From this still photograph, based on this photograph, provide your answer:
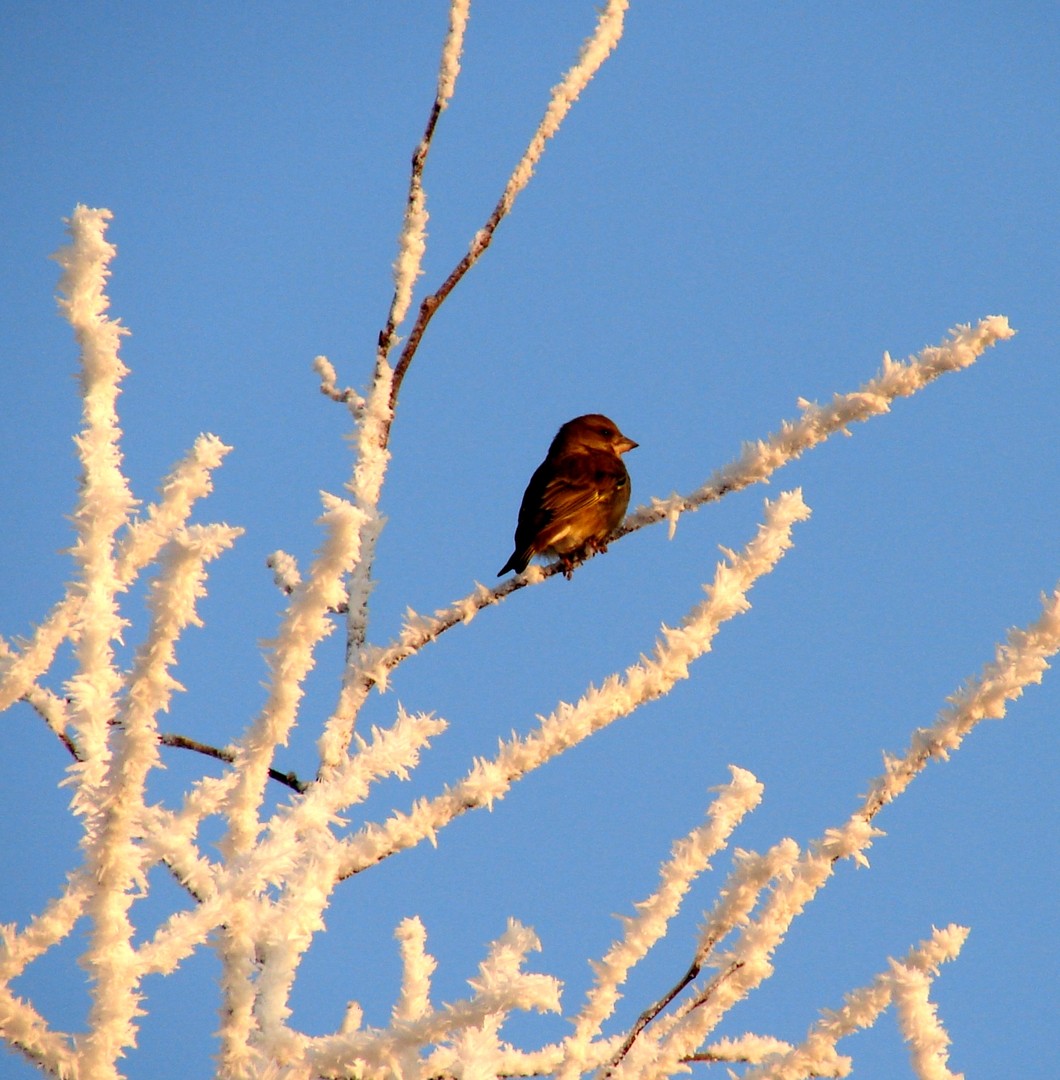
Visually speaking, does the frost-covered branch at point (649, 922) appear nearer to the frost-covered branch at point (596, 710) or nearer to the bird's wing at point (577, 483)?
the frost-covered branch at point (596, 710)

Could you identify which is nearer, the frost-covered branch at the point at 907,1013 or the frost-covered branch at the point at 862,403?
the frost-covered branch at the point at 907,1013

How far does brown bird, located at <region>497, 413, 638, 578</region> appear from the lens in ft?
25.0

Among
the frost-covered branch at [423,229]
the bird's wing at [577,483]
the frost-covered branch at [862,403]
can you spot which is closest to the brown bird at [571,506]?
the bird's wing at [577,483]

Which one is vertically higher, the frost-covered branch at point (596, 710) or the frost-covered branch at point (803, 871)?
the frost-covered branch at point (596, 710)

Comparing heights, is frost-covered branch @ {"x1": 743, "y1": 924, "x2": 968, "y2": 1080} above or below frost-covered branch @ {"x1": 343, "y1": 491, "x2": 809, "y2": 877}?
below

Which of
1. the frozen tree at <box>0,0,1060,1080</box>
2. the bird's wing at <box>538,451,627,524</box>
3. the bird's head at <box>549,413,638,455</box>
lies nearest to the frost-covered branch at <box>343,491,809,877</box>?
the frozen tree at <box>0,0,1060,1080</box>

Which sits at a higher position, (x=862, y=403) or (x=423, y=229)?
(x=423, y=229)

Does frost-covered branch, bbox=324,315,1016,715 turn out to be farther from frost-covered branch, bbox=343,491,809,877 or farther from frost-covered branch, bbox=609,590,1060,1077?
frost-covered branch, bbox=609,590,1060,1077

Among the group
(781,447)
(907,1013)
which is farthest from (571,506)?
(907,1013)

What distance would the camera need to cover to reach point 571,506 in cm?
787

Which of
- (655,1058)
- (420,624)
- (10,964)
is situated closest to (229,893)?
(10,964)

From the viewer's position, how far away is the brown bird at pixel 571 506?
762 cm

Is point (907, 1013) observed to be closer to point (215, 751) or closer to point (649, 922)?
point (649, 922)

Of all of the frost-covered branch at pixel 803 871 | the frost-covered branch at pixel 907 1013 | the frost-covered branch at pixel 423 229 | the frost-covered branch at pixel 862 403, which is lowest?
the frost-covered branch at pixel 907 1013
